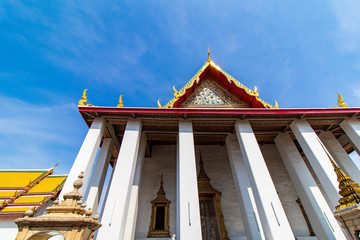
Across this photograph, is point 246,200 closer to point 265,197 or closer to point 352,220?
point 265,197

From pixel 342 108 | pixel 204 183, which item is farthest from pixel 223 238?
pixel 342 108

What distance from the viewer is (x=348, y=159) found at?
22.2 ft

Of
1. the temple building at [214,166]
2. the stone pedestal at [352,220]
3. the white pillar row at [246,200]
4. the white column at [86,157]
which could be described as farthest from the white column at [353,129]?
the white column at [86,157]

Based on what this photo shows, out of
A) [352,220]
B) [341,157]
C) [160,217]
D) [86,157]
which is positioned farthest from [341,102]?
[86,157]

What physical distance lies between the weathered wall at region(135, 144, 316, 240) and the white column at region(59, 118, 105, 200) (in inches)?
127

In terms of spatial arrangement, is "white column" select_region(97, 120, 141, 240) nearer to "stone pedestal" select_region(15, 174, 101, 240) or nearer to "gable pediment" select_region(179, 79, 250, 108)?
"stone pedestal" select_region(15, 174, 101, 240)

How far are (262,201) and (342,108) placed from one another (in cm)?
485

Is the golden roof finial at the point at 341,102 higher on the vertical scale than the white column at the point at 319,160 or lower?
higher

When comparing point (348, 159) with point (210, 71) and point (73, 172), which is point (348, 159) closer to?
point (210, 71)

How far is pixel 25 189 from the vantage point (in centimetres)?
673

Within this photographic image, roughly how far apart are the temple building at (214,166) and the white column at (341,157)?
4 centimetres

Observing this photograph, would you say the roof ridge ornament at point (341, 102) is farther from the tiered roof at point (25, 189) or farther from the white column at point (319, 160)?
the tiered roof at point (25, 189)

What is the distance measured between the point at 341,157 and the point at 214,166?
492cm

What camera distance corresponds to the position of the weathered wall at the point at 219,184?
6.93 meters
